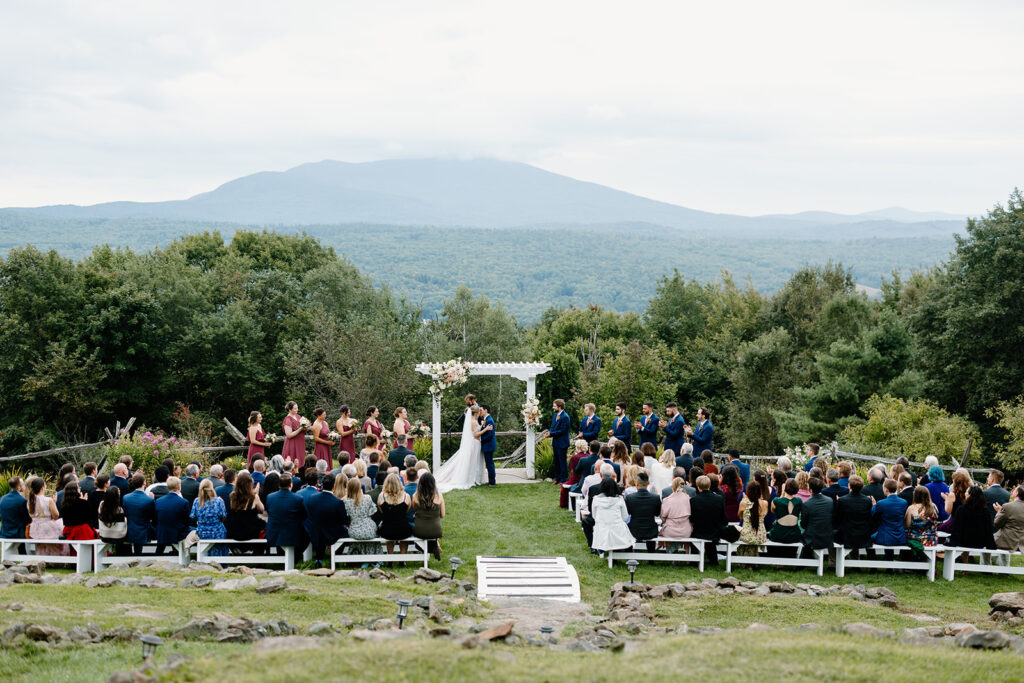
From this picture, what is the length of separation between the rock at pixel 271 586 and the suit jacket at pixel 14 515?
3.87 m

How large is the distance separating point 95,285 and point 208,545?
29298mm

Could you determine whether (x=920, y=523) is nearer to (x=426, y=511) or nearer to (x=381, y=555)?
(x=426, y=511)

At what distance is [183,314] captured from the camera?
3828 cm

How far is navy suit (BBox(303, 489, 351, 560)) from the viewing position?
10.2 meters

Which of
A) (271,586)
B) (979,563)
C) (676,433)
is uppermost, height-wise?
(676,433)

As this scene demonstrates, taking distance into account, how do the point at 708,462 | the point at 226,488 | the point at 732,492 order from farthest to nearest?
1. the point at 708,462
2. the point at 732,492
3. the point at 226,488

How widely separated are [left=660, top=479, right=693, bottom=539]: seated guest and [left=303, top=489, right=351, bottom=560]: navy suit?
13.5 feet

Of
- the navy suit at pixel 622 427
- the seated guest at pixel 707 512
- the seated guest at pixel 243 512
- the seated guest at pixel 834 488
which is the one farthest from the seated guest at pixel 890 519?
the seated guest at pixel 243 512

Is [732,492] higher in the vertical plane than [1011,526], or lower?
higher

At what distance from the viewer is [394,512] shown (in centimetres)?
1052

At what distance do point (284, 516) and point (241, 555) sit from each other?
945mm

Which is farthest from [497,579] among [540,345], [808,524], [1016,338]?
[540,345]

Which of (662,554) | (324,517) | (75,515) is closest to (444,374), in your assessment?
(324,517)

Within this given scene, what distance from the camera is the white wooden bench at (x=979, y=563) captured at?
10586 mm
